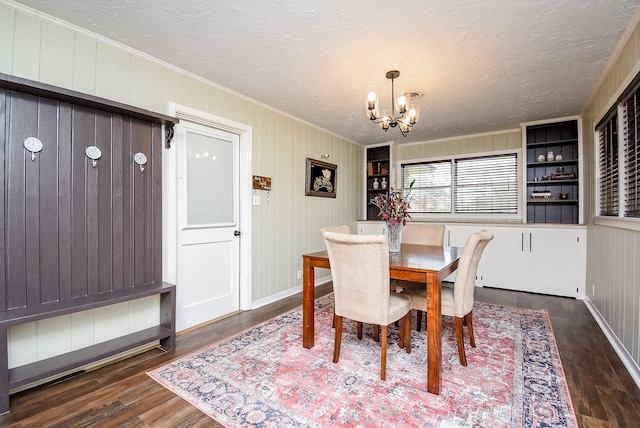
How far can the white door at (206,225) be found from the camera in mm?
2918

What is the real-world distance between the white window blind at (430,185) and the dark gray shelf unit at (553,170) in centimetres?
119

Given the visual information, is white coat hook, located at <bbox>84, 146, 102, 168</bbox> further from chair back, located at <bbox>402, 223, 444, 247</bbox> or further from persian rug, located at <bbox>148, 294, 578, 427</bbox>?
chair back, located at <bbox>402, 223, 444, 247</bbox>

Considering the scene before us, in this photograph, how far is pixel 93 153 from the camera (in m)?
2.19

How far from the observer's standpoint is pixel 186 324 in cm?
294

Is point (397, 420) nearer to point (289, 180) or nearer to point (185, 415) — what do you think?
point (185, 415)

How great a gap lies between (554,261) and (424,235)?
2.07 meters

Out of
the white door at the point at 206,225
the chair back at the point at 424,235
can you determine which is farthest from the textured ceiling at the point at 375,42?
the chair back at the point at 424,235

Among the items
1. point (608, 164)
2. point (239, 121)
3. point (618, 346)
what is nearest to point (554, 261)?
point (608, 164)

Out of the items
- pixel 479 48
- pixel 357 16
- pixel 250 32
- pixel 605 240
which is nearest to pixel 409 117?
pixel 479 48

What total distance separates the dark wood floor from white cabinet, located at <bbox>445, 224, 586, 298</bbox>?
156 cm

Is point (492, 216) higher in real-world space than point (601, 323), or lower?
Answer: higher

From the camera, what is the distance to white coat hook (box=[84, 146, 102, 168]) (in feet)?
7.10

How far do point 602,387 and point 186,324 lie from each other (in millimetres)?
3234

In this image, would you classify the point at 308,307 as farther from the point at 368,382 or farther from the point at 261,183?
the point at 261,183
